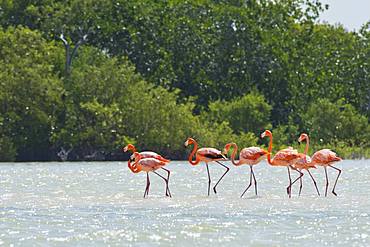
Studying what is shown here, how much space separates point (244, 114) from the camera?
5178 centimetres

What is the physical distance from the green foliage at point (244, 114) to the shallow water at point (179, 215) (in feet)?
83.0

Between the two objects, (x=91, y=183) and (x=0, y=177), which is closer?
(x=91, y=183)

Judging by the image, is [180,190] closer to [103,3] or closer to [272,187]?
[272,187]

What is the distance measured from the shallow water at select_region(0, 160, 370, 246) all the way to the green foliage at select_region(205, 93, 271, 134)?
83.0 ft

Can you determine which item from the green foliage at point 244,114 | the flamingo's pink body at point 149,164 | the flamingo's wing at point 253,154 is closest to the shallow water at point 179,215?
the flamingo's pink body at point 149,164

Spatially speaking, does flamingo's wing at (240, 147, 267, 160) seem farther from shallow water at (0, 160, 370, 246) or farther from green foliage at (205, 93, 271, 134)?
green foliage at (205, 93, 271, 134)

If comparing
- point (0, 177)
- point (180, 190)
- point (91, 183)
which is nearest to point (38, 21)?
point (0, 177)

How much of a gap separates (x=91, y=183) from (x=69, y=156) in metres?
20.1

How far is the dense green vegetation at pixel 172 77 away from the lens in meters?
45.3

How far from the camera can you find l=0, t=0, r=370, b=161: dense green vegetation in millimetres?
45344

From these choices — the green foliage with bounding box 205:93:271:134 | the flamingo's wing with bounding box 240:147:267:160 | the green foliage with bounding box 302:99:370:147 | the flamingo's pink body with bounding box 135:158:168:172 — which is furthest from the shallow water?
the green foliage with bounding box 302:99:370:147

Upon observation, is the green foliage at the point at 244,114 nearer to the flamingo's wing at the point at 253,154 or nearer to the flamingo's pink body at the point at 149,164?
the flamingo's wing at the point at 253,154

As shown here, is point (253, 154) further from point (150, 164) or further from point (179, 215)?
point (179, 215)

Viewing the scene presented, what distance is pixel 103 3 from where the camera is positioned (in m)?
49.8
